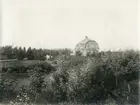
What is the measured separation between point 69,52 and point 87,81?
352 millimetres

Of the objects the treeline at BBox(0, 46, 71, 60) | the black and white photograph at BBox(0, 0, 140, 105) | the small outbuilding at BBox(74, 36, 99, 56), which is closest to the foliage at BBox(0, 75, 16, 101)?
the black and white photograph at BBox(0, 0, 140, 105)

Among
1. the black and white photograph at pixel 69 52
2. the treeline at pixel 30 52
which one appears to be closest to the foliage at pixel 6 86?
the black and white photograph at pixel 69 52

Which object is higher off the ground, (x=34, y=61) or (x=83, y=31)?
(x=83, y=31)

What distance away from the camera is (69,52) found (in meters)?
1.75

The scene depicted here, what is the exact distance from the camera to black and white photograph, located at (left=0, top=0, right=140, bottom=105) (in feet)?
5.69

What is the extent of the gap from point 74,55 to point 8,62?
0.70 metres

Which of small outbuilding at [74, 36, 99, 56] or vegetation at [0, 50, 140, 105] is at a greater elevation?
small outbuilding at [74, 36, 99, 56]

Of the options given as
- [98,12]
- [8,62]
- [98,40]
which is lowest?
[8,62]

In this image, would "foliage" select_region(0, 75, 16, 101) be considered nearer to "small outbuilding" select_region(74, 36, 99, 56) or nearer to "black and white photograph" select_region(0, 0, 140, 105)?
"black and white photograph" select_region(0, 0, 140, 105)

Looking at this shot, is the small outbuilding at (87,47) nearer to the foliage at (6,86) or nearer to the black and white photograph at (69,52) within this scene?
the black and white photograph at (69,52)

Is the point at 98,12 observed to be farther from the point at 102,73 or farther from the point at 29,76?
the point at 29,76

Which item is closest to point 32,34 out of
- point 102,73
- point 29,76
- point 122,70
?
point 29,76

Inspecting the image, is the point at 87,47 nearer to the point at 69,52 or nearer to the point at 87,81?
the point at 69,52

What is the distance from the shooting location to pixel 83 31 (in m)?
1.77
